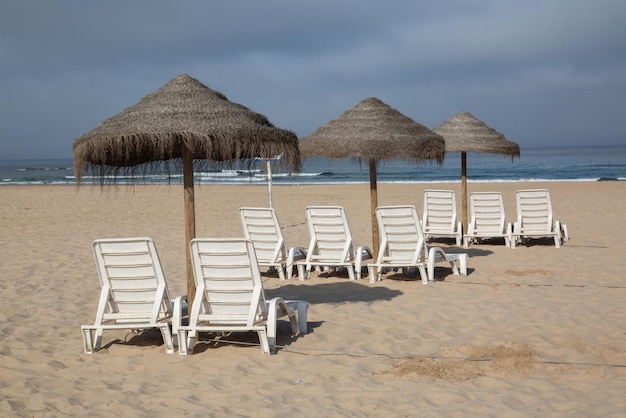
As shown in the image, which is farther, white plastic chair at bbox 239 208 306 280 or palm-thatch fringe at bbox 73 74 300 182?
white plastic chair at bbox 239 208 306 280

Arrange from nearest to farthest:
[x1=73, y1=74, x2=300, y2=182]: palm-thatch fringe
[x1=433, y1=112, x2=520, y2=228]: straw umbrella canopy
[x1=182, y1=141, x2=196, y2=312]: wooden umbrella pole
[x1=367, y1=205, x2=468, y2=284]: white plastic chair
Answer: [x1=73, y1=74, x2=300, y2=182]: palm-thatch fringe, [x1=182, y1=141, x2=196, y2=312]: wooden umbrella pole, [x1=367, y1=205, x2=468, y2=284]: white plastic chair, [x1=433, y1=112, x2=520, y2=228]: straw umbrella canopy

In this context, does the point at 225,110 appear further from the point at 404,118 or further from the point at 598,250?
the point at 598,250

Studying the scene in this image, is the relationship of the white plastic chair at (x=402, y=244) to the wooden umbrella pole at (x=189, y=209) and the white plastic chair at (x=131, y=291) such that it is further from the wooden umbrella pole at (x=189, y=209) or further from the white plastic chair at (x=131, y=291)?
the white plastic chair at (x=131, y=291)

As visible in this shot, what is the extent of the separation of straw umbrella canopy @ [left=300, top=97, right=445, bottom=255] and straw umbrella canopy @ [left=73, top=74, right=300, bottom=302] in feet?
7.59

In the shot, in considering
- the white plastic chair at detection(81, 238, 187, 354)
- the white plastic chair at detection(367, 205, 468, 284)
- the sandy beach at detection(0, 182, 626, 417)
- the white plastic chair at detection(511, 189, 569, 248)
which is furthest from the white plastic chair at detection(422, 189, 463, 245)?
the white plastic chair at detection(81, 238, 187, 354)

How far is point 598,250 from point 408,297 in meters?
4.30

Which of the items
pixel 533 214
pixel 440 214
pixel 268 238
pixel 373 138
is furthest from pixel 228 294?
pixel 533 214

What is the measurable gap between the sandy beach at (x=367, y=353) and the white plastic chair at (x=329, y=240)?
234 mm

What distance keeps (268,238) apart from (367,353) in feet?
11.4

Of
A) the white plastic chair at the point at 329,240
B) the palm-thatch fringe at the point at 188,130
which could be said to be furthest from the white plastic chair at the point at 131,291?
the white plastic chair at the point at 329,240

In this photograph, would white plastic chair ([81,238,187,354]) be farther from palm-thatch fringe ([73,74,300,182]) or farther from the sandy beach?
palm-thatch fringe ([73,74,300,182])

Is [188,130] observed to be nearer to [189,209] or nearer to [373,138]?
[189,209]

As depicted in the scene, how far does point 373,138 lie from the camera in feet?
26.3

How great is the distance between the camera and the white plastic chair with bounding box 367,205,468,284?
25.6 feet
